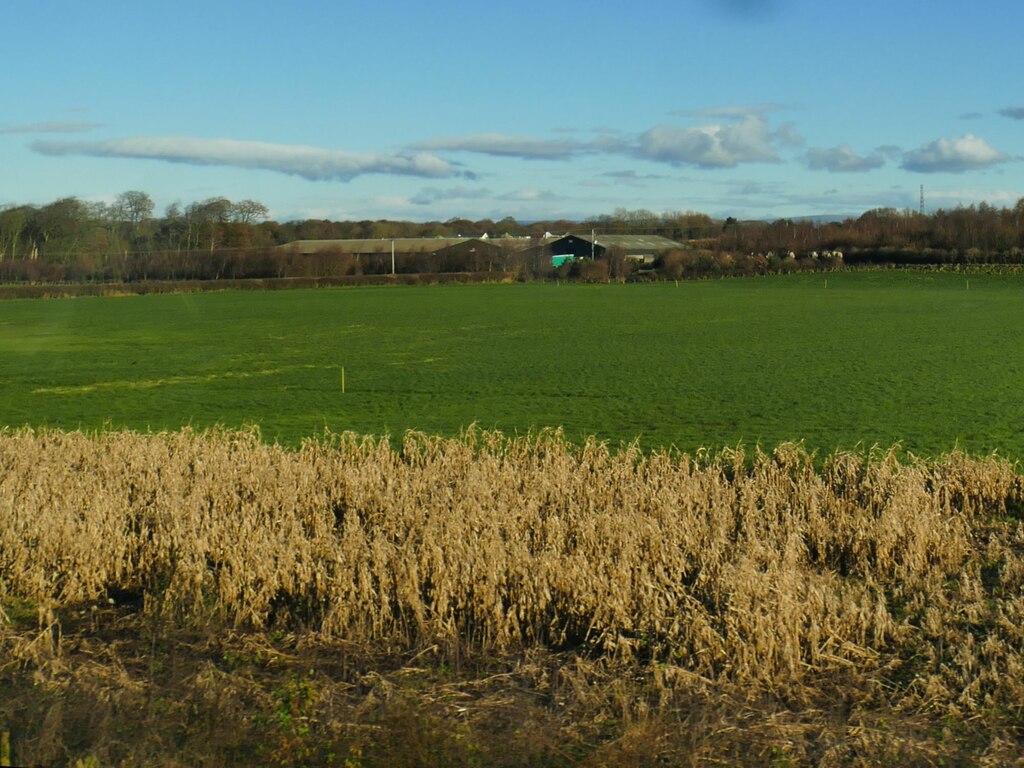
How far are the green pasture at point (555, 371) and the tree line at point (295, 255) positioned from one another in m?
16.8

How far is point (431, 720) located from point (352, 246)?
4584 inches

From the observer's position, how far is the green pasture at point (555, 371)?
56.4 feet

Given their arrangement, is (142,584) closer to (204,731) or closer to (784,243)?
(204,731)

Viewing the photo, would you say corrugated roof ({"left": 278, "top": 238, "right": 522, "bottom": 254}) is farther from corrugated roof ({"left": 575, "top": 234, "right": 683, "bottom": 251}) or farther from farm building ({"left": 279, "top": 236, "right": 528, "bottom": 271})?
corrugated roof ({"left": 575, "top": 234, "right": 683, "bottom": 251})

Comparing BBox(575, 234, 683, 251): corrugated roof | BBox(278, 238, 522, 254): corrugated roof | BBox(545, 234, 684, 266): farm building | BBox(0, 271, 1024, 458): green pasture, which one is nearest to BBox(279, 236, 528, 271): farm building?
BBox(278, 238, 522, 254): corrugated roof

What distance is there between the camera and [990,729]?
591 cm

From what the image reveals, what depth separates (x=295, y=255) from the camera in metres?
94.3

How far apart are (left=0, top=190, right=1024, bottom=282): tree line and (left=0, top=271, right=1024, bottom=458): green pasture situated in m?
16.8

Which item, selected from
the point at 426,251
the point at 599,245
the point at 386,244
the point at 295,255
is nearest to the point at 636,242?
the point at 599,245

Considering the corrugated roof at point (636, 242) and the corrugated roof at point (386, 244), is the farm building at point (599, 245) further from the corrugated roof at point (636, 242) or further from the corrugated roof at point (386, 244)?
the corrugated roof at point (386, 244)

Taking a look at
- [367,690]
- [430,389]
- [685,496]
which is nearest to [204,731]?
[367,690]

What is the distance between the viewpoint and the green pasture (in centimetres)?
1720

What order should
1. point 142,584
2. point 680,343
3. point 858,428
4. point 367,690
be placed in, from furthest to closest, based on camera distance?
point 680,343 < point 858,428 < point 142,584 < point 367,690

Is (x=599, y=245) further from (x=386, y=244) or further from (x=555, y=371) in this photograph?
(x=555, y=371)
